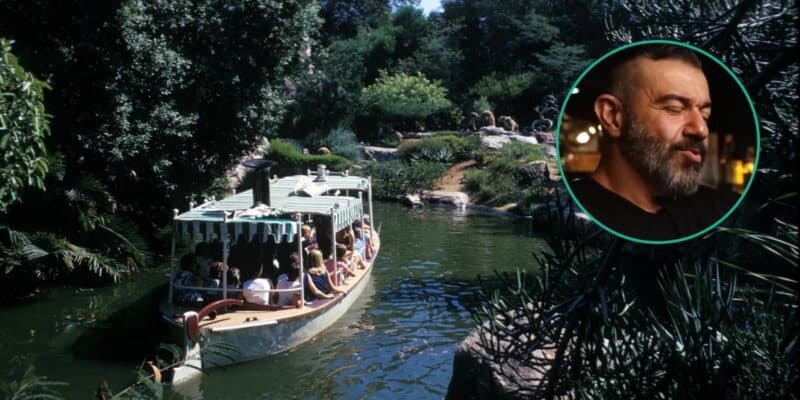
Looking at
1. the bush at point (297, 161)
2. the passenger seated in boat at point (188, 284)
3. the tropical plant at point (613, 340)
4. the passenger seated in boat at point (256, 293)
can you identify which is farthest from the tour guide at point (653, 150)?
the bush at point (297, 161)

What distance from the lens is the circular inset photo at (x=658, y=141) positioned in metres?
1.75

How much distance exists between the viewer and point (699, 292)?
3031 millimetres

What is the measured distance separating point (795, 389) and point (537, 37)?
124ft

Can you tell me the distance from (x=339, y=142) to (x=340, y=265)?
78.0 feet

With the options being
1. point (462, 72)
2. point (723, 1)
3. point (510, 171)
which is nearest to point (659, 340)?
point (723, 1)

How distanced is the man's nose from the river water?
18.7ft

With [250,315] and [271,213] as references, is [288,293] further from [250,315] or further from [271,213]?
[271,213]

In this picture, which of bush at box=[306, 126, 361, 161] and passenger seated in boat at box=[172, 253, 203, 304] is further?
bush at box=[306, 126, 361, 161]

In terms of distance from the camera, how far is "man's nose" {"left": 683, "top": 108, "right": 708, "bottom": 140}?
5.73ft

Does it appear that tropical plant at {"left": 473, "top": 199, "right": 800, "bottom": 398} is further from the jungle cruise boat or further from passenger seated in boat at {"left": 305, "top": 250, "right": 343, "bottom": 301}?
passenger seated in boat at {"left": 305, "top": 250, "right": 343, "bottom": 301}

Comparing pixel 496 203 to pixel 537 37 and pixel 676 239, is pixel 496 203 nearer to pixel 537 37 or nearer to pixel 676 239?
pixel 537 37

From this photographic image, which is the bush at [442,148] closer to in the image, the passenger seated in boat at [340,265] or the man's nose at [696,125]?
the passenger seated in boat at [340,265]

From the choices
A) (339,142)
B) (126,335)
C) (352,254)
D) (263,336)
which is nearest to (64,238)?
(126,335)

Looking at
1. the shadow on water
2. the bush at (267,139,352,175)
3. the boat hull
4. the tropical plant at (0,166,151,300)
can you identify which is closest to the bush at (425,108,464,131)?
the bush at (267,139,352,175)
